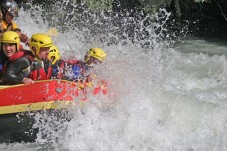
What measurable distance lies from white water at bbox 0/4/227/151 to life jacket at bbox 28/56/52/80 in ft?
2.04

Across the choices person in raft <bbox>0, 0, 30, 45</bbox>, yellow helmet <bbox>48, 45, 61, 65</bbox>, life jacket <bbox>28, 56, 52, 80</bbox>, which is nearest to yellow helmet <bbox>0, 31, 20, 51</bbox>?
life jacket <bbox>28, 56, 52, 80</bbox>

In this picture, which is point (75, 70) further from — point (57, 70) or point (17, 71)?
point (17, 71)

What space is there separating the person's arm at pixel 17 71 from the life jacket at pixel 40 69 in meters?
0.10

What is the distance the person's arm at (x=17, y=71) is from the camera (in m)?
5.01

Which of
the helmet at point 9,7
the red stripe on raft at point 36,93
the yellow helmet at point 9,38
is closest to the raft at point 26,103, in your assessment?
the red stripe on raft at point 36,93

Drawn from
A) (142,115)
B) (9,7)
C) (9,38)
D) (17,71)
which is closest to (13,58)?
(17,71)

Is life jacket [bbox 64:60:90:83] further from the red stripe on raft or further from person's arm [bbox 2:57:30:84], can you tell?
person's arm [bbox 2:57:30:84]

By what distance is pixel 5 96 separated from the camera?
493 cm

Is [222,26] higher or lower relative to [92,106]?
higher

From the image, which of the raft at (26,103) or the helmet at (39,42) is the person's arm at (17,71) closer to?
the raft at (26,103)

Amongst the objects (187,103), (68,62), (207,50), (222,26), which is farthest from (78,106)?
(222,26)

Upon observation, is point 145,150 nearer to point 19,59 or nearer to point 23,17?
point 19,59

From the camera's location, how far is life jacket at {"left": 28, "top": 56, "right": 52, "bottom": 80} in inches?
203

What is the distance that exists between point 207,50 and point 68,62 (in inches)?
200
